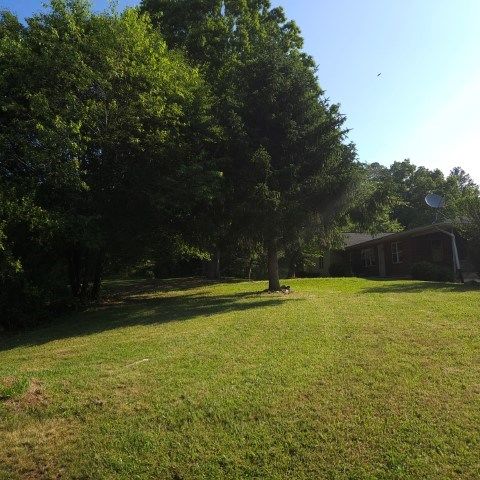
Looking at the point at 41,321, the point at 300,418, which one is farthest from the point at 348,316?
the point at 41,321

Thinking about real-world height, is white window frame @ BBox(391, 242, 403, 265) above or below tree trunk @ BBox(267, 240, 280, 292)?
above

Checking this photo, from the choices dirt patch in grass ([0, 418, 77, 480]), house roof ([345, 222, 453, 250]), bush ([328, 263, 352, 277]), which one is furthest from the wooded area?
bush ([328, 263, 352, 277])

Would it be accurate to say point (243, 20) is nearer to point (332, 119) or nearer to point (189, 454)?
point (332, 119)

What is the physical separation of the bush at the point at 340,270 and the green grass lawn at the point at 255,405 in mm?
25690

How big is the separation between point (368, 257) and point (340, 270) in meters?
2.36

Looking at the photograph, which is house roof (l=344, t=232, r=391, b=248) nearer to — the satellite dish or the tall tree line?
the satellite dish

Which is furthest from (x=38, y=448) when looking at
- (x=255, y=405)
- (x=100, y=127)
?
(x=100, y=127)

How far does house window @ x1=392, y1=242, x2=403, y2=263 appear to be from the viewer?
3041cm

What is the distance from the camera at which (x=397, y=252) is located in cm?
3083

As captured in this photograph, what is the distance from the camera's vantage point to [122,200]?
51.1 feet

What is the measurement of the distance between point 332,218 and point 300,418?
43.3 ft

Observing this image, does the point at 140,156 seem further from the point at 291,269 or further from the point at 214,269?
the point at 291,269

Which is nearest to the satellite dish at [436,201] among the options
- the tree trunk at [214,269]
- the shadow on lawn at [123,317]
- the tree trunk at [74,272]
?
the tree trunk at [214,269]

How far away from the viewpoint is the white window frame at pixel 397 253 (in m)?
30.4
